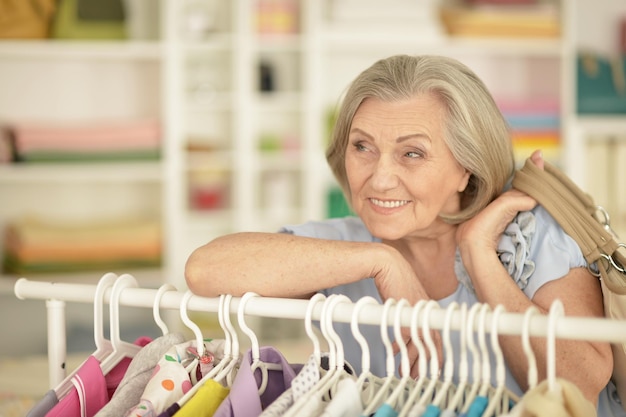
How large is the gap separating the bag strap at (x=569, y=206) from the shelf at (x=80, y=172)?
225cm

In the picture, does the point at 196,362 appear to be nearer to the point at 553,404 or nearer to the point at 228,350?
the point at 228,350

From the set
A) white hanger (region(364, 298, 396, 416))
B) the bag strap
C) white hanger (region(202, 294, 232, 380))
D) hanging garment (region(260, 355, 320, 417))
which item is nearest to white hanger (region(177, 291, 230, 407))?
white hanger (region(202, 294, 232, 380))

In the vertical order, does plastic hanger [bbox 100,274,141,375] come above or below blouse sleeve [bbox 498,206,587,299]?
below

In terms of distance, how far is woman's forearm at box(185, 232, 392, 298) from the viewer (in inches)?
52.0

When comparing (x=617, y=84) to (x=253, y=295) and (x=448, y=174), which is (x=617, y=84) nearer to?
(x=448, y=174)

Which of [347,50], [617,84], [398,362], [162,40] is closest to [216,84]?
[162,40]

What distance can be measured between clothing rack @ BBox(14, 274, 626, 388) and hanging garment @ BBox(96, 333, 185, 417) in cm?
6

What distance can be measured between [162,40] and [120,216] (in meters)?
0.79

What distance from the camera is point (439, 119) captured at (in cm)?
147

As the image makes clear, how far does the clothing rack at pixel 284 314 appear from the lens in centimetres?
101

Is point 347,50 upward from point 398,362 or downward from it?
upward

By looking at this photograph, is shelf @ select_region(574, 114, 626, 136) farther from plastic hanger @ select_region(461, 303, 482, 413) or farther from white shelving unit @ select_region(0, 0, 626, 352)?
plastic hanger @ select_region(461, 303, 482, 413)

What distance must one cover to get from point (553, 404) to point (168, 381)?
514 mm

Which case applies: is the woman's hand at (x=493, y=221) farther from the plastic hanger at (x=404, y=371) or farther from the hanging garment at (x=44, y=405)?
the hanging garment at (x=44, y=405)
